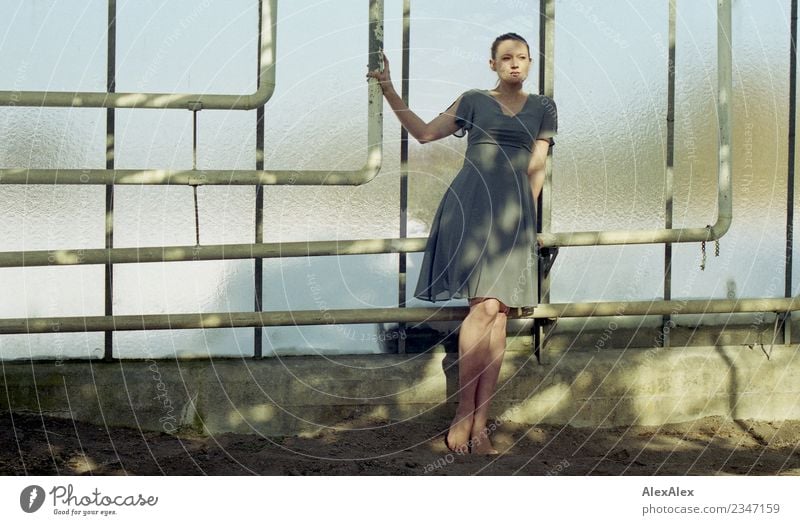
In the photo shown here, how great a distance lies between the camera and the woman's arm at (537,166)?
669 centimetres

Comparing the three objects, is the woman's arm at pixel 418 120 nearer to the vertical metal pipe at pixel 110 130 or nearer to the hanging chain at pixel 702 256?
the vertical metal pipe at pixel 110 130

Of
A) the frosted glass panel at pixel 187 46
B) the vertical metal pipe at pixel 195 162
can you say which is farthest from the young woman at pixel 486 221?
the vertical metal pipe at pixel 195 162

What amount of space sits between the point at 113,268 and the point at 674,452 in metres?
3.24

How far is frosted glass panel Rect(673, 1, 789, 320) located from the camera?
24.4 feet

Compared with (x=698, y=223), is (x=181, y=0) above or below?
above

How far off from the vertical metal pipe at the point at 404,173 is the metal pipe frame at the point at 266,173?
43 centimetres

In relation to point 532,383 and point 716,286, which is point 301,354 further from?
point 716,286

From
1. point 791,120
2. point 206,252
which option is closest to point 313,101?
point 206,252

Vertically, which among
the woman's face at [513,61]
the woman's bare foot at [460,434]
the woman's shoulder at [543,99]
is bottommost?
the woman's bare foot at [460,434]

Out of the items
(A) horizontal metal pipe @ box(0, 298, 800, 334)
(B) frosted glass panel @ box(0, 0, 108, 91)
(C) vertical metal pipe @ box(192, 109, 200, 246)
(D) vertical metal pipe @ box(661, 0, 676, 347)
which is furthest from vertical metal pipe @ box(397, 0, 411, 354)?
(B) frosted glass panel @ box(0, 0, 108, 91)

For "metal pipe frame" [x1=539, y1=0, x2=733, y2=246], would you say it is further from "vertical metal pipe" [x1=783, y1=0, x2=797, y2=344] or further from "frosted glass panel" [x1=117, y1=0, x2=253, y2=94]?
"frosted glass panel" [x1=117, y1=0, x2=253, y2=94]

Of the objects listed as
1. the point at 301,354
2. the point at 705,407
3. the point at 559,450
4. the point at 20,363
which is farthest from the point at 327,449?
the point at 705,407

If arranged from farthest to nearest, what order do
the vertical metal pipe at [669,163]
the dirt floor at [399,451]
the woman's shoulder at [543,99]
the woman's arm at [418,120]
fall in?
the vertical metal pipe at [669,163] < the woman's shoulder at [543,99] < the woman's arm at [418,120] < the dirt floor at [399,451]

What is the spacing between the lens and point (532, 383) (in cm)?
712
